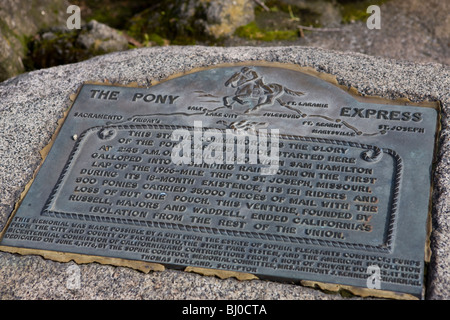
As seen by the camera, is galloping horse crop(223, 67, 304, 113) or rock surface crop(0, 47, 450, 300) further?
galloping horse crop(223, 67, 304, 113)

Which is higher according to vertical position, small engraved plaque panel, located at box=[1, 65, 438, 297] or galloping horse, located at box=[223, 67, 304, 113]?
→ galloping horse, located at box=[223, 67, 304, 113]

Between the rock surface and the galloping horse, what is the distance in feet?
0.85

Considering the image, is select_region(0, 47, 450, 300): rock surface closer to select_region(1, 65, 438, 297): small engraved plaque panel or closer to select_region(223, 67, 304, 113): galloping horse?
select_region(1, 65, 438, 297): small engraved plaque panel

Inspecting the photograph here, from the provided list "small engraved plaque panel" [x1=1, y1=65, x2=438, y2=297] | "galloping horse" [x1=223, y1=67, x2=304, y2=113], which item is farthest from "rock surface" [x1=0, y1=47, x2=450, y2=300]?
"galloping horse" [x1=223, y1=67, x2=304, y2=113]

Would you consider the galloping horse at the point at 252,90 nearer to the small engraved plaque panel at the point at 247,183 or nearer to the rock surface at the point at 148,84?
the small engraved plaque panel at the point at 247,183

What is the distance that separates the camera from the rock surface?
2641 mm

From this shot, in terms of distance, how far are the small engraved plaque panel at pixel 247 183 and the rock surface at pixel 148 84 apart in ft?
0.28

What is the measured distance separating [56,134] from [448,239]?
2.32 metres

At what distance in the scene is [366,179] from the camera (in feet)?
9.39

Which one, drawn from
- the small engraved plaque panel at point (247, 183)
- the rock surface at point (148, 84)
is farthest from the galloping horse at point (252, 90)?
the rock surface at point (148, 84)

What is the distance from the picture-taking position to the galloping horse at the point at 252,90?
3.36m

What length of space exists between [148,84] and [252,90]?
72cm

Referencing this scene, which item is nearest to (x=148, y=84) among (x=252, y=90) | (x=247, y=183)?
(x=252, y=90)
